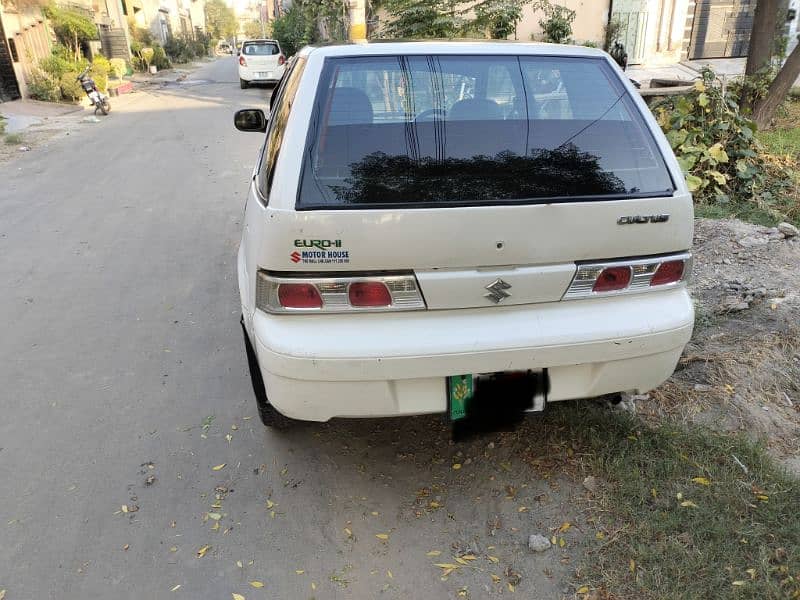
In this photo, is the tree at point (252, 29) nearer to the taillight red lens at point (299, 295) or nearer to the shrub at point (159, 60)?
the shrub at point (159, 60)

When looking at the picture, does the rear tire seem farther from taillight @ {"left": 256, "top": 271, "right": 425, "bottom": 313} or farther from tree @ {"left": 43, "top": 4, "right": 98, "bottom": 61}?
tree @ {"left": 43, "top": 4, "right": 98, "bottom": 61}

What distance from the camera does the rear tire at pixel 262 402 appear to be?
2922 mm

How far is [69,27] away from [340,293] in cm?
2284

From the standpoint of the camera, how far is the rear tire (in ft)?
9.59

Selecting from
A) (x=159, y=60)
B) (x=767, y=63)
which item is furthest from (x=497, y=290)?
(x=159, y=60)

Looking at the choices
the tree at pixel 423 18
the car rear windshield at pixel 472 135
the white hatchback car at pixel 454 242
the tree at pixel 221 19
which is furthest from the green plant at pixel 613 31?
the tree at pixel 221 19

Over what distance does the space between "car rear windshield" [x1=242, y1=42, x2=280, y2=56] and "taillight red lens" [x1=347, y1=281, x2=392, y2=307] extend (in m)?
20.8

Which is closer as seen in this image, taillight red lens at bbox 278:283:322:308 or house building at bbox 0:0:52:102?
taillight red lens at bbox 278:283:322:308

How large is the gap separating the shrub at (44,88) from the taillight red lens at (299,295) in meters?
18.7

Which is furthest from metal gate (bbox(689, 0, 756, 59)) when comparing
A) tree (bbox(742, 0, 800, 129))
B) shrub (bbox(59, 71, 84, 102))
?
shrub (bbox(59, 71, 84, 102))

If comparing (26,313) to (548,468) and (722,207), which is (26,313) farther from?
(722,207)

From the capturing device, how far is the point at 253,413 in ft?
11.1

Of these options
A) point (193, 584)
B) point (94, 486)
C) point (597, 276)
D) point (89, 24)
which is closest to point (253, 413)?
point (94, 486)

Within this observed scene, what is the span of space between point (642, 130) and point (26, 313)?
4.40 meters
